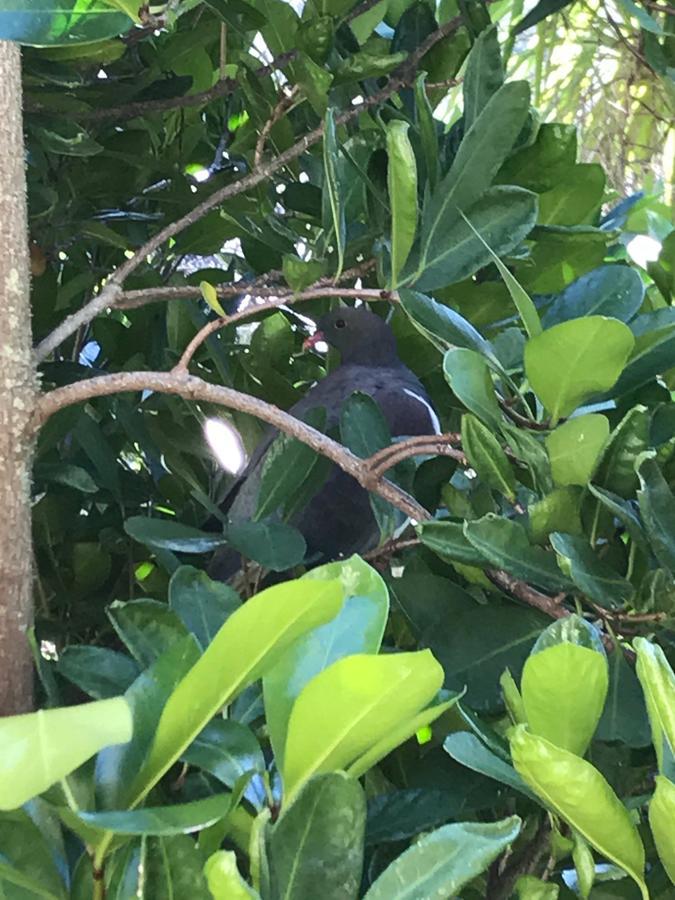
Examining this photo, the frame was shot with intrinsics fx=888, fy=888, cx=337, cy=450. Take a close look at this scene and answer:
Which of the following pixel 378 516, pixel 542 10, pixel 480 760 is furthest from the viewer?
pixel 542 10

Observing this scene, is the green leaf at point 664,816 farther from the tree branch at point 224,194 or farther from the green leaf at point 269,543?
the tree branch at point 224,194

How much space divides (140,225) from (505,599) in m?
0.46

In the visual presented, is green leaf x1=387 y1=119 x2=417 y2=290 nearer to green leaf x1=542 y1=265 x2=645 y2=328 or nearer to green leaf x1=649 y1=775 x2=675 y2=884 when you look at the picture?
green leaf x1=542 y1=265 x2=645 y2=328

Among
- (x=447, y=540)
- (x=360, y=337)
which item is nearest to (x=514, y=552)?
(x=447, y=540)

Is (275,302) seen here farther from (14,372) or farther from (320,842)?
(320,842)

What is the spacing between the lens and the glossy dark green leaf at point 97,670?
0.36 m

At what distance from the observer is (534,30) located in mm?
1480

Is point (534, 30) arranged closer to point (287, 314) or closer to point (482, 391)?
point (287, 314)

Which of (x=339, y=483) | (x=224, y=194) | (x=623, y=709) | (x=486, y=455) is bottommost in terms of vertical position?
(x=339, y=483)

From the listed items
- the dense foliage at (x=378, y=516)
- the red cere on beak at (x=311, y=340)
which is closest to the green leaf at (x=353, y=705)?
the dense foliage at (x=378, y=516)

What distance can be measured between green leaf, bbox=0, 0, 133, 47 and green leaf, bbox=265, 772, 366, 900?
12.4 inches

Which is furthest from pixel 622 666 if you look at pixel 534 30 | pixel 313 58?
pixel 534 30

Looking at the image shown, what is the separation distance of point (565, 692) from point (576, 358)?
0.14m

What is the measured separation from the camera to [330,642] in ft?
0.99
